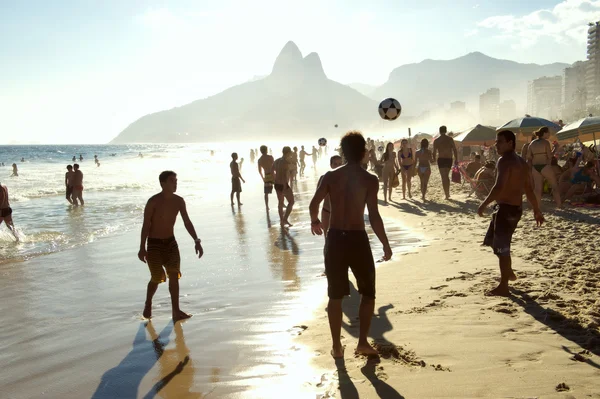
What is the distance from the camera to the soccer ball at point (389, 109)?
11.8m

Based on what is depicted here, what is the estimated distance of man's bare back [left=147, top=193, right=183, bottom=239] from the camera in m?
4.77

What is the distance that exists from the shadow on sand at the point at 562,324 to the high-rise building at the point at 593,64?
147858mm

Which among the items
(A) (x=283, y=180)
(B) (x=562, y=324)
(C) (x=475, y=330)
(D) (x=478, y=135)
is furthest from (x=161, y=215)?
(D) (x=478, y=135)

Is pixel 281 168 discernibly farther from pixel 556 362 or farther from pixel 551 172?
pixel 556 362

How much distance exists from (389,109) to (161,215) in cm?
826

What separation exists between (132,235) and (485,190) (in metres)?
8.72

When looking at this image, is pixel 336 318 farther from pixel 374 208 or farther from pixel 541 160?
pixel 541 160

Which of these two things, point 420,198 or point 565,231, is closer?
point 565,231

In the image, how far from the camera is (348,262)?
11.5 feet

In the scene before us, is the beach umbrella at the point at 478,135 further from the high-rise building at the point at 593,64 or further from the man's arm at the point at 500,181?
the high-rise building at the point at 593,64

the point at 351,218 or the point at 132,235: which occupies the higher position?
the point at 351,218

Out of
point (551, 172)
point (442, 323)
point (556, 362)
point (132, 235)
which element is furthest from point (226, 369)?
point (551, 172)

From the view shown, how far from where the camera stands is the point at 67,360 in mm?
4047

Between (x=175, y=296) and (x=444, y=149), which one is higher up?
(x=444, y=149)
